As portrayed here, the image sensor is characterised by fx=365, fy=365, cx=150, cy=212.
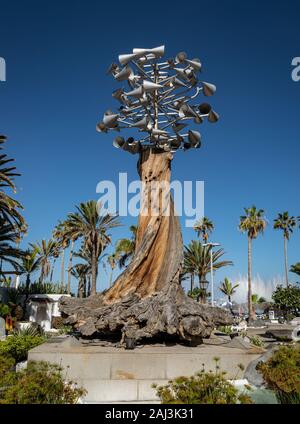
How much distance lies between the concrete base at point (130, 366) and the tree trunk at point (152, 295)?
97 cm

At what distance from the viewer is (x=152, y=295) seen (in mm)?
13422

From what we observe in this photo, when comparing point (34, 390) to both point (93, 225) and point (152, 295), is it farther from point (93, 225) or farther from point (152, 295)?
point (93, 225)

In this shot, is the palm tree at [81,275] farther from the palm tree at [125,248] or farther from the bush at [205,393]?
the bush at [205,393]

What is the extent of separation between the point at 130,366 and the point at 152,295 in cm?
350

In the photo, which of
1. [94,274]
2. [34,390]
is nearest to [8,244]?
[94,274]

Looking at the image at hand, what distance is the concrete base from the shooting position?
31.6 feet

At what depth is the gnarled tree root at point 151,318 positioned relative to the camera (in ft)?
37.9

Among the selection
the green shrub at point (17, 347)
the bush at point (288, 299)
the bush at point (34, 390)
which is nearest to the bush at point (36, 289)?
the green shrub at point (17, 347)

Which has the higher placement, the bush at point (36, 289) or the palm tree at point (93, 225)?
the palm tree at point (93, 225)

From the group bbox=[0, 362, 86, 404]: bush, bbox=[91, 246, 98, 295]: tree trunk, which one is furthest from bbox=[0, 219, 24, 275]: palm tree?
bbox=[0, 362, 86, 404]: bush

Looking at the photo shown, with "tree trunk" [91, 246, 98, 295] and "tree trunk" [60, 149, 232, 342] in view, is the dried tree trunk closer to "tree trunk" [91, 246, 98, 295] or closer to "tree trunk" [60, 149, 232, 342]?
"tree trunk" [60, 149, 232, 342]

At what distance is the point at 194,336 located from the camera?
38.5ft
